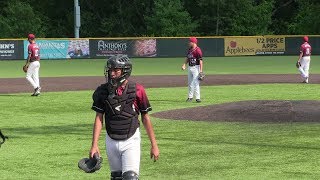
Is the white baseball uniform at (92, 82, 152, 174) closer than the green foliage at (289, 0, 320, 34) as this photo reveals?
Yes

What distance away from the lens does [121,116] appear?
9094 mm

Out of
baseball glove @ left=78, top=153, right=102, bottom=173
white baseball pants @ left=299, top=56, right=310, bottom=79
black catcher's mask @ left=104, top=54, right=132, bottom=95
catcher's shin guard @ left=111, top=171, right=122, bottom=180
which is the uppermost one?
black catcher's mask @ left=104, top=54, right=132, bottom=95

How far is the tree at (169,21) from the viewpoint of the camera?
68.5 meters

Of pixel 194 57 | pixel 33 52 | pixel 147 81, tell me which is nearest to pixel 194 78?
pixel 194 57

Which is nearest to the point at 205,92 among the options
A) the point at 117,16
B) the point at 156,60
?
the point at 156,60

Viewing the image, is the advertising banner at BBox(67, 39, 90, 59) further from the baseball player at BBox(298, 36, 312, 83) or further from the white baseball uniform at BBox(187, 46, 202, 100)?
the white baseball uniform at BBox(187, 46, 202, 100)

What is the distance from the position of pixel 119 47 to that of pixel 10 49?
24.6 feet

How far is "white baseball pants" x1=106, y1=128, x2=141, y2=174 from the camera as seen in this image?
895cm

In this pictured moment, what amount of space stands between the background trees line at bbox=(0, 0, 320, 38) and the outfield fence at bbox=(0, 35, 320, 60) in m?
11.1

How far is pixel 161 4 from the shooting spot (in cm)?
7012

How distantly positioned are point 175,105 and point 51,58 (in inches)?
1256

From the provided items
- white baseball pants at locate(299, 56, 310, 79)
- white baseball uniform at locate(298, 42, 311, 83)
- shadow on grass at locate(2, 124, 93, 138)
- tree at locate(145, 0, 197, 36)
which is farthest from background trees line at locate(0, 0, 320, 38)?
shadow on grass at locate(2, 124, 93, 138)

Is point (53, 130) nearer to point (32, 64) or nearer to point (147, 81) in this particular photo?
point (32, 64)

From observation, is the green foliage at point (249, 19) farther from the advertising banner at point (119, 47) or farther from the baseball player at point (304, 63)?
the baseball player at point (304, 63)
